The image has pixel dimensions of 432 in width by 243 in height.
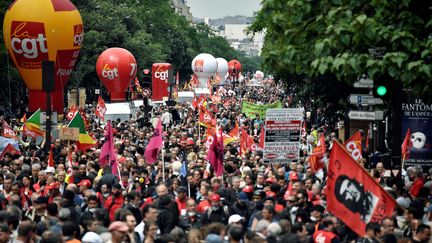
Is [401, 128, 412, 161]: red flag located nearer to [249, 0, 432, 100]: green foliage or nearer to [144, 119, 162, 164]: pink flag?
[144, 119, 162, 164]: pink flag

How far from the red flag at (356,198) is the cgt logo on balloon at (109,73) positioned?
52.8 m

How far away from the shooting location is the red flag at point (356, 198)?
14.0 metres

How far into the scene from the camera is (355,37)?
16688 millimetres

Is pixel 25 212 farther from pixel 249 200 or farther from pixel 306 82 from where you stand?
pixel 306 82

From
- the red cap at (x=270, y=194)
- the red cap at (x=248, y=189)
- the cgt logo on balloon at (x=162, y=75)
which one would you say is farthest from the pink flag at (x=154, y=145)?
the cgt logo on balloon at (x=162, y=75)

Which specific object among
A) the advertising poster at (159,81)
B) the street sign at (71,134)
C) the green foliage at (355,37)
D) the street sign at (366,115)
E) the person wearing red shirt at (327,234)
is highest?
the green foliage at (355,37)

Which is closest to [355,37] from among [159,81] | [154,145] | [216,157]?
[216,157]

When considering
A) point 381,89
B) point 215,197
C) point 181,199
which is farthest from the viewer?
point 381,89

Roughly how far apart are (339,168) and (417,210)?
264cm

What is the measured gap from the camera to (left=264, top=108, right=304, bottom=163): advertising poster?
83.2ft

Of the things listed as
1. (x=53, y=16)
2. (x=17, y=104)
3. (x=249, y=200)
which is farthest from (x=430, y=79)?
(x=17, y=104)

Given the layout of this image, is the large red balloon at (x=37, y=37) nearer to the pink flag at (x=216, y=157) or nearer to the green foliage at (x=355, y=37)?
the pink flag at (x=216, y=157)

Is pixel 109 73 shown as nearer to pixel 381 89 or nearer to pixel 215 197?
pixel 381 89

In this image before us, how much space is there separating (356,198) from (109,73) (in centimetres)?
5333
